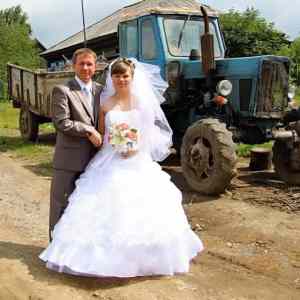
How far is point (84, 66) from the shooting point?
184 inches

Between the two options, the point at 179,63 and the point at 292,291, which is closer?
the point at 292,291

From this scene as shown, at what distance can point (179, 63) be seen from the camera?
29.6 feet

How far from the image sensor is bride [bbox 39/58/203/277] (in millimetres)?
4348

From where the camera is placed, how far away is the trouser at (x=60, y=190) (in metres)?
4.82

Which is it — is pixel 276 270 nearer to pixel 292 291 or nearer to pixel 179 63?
pixel 292 291

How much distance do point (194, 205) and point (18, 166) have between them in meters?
4.53

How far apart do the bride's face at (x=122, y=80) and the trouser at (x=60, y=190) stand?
2.67ft

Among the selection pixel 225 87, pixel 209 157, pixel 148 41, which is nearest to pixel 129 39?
pixel 148 41

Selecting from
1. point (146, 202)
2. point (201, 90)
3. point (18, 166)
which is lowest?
point (18, 166)

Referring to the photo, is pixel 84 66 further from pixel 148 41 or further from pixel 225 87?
pixel 148 41

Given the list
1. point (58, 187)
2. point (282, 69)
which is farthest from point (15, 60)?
point (58, 187)

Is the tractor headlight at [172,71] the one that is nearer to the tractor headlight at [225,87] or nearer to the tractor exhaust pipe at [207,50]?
the tractor exhaust pipe at [207,50]

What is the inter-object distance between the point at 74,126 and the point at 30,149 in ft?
27.0

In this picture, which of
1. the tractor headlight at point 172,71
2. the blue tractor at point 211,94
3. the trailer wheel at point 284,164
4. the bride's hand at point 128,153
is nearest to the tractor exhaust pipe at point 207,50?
the blue tractor at point 211,94
